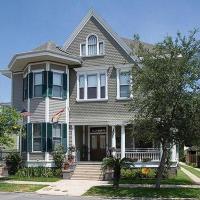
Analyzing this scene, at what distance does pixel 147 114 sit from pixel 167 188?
4316mm

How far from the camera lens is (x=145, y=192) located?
922 inches

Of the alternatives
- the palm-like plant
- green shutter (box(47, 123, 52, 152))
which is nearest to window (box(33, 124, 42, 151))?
green shutter (box(47, 123, 52, 152))

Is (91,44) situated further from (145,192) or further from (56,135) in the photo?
(145,192)

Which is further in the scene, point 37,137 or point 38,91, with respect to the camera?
point 38,91

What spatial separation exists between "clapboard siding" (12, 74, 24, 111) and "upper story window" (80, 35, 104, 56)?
560cm

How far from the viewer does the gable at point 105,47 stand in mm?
33750

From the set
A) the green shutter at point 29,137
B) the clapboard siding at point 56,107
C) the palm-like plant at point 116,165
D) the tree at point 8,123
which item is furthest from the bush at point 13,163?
the palm-like plant at point 116,165

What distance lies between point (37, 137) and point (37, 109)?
196 cm

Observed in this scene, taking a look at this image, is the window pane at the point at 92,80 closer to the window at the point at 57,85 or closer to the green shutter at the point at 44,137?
the window at the point at 57,85

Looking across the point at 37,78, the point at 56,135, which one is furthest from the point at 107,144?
the point at 37,78

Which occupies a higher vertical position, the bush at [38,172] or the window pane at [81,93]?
the window pane at [81,93]

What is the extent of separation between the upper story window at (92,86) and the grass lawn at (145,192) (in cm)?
1011

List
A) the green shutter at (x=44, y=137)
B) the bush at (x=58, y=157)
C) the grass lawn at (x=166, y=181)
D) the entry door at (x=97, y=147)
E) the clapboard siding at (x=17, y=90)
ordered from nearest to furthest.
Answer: the grass lawn at (x=166, y=181) < the bush at (x=58, y=157) < the green shutter at (x=44, y=137) < the entry door at (x=97, y=147) < the clapboard siding at (x=17, y=90)

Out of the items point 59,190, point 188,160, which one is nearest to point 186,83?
point 59,190
